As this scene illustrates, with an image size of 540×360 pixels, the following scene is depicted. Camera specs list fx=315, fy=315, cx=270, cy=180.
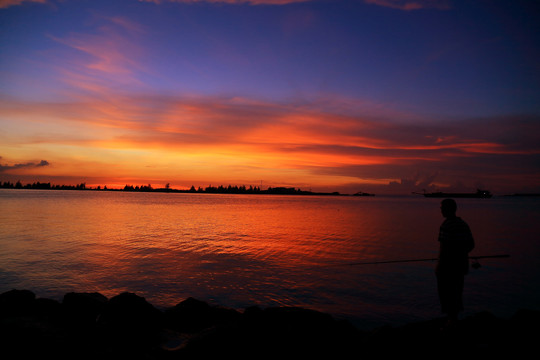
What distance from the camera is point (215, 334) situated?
21.8 ft

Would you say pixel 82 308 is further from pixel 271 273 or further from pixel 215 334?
pixel 271 273

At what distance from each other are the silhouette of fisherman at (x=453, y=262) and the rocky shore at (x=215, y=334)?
62cm

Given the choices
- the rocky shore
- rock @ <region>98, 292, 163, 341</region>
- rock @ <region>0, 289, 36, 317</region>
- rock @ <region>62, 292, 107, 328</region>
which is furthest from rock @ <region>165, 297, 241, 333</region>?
rock @ <region>0, 289, 36, 317</region>

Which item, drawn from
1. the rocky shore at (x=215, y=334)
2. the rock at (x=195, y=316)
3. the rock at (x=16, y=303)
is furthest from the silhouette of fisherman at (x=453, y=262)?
the rock at (x=16, y=303)

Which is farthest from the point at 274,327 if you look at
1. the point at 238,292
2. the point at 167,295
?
the point at 167,295

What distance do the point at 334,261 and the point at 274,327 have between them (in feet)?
41.2

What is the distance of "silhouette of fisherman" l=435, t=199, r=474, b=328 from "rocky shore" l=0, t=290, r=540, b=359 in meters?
0.62

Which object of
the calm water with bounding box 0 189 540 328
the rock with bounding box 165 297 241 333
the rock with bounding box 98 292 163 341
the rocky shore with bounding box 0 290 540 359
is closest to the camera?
the rocky shore with bounding box 0 290 540 359

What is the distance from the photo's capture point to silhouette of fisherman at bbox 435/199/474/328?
21.9 feet

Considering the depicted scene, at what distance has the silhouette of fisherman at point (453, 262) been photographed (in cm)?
667

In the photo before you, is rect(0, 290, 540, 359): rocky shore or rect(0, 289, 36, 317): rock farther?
rect(0, 289, 36, 317): rock

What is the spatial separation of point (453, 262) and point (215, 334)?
5308 millimetres

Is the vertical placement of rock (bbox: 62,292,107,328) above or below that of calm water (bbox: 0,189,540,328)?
above

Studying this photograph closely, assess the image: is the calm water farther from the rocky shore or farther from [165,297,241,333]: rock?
the rocky shore
